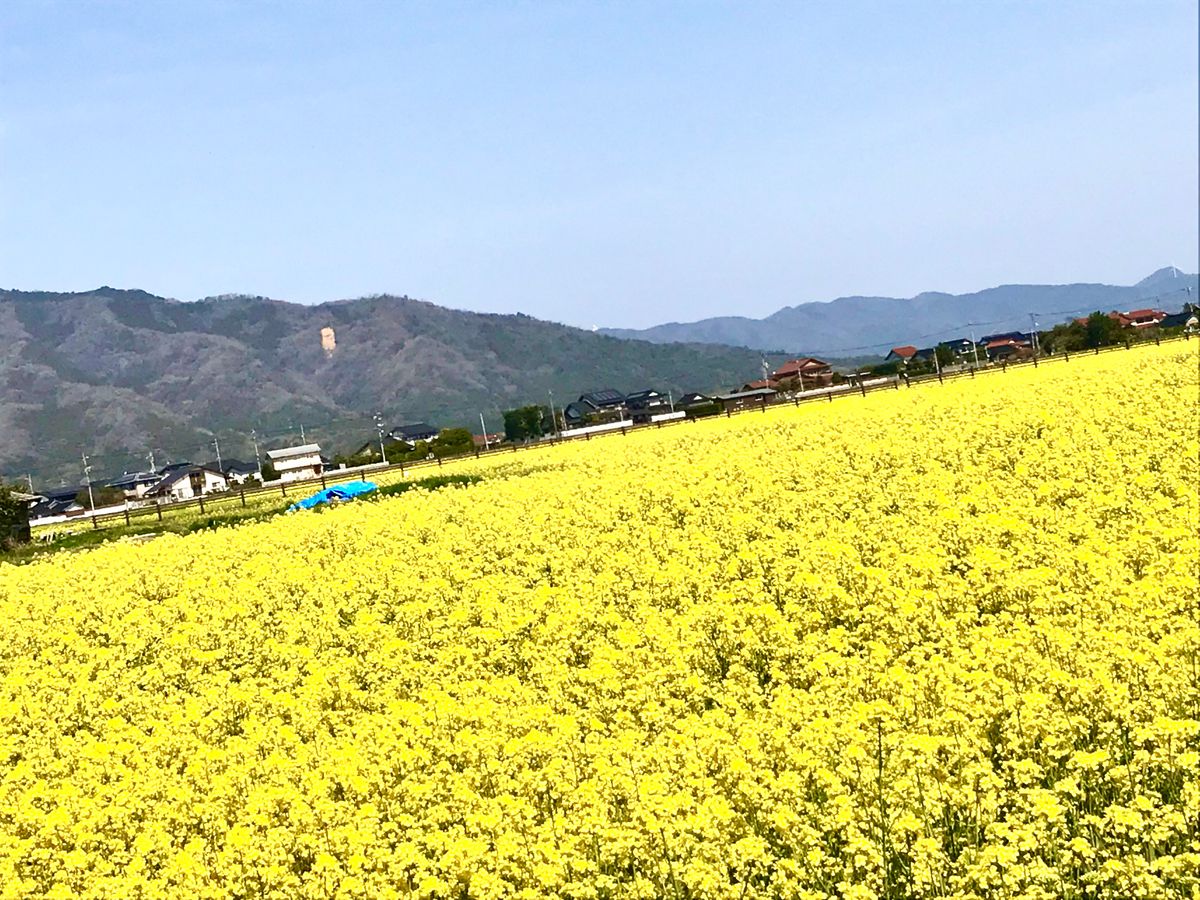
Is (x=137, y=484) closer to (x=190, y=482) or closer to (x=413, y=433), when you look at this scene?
(x=190, y=482)

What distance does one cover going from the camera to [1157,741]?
31.0ft

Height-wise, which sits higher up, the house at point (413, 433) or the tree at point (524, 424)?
the house at point (413, 433)

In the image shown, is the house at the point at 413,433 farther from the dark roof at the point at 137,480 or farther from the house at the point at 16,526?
the house at the point at 16,526

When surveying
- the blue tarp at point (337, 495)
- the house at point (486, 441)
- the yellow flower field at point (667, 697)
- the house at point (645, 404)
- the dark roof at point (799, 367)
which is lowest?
the yellow flower field at point (667, 697)

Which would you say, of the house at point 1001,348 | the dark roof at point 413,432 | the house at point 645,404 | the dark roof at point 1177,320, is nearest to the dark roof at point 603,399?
the house at point 645,404

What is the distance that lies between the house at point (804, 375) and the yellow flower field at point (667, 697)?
9405 cm

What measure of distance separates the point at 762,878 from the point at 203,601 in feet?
45.1

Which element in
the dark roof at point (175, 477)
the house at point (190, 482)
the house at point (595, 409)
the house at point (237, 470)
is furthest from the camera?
the house at point (595, 409)

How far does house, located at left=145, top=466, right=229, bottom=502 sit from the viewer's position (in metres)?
126

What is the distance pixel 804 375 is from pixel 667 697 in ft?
402

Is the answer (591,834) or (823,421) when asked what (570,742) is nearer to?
(591,834)

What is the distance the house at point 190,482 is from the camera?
125500mm

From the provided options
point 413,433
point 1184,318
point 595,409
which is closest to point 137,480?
point 413,433

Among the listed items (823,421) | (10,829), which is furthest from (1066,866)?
(823,421)
